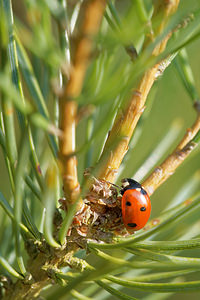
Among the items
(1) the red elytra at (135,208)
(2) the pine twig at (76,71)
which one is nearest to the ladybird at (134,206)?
(1) the red elytra at (135,208)

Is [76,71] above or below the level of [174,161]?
below

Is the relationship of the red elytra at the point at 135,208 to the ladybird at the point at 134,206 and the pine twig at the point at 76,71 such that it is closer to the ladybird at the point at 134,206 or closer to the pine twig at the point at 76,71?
the ladybird at the point at 134,206

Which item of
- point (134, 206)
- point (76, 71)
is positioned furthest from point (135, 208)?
point (76, 71)

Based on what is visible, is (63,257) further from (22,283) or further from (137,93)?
(137,93)

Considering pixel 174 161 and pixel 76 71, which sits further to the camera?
pixel 174 161

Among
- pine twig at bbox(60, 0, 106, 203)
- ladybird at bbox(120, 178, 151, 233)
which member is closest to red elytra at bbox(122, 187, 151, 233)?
ladybird at bbox(120, 178, 151, 233)

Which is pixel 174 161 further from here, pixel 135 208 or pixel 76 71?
pixel 76 71

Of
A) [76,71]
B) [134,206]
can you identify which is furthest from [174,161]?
[76,71]
